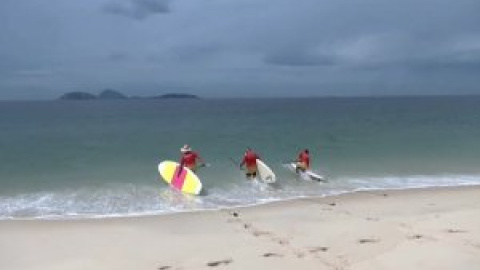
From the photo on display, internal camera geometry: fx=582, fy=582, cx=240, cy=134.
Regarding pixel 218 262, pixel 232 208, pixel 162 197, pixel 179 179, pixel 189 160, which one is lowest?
pixel 218 262

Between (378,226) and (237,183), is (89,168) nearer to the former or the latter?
(237,183)

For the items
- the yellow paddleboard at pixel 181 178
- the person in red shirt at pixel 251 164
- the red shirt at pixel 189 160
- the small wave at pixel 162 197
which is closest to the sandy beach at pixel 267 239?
the small wave at pixel 162 197

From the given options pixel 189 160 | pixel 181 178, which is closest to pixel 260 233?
pixel 181 178

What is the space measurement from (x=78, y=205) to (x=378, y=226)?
29.3 ft

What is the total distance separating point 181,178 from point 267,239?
7668 mm

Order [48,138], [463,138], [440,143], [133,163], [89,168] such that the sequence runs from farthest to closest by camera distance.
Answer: [48,138], [463,138], [440,143], [133,163], [89,168]

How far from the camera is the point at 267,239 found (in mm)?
12438

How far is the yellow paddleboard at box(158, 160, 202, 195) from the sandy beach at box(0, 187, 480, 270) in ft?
9.65

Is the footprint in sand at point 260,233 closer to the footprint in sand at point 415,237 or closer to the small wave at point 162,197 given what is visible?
the footprint in sand at point 415,237

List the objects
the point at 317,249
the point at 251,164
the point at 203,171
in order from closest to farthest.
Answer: the point at 317,249 < the point at 251,164 < the point at 203,171

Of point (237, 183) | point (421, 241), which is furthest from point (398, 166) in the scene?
point (421, 241)

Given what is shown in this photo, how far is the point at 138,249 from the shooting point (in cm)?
1191

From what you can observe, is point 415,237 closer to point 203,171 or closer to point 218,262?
point 218,262

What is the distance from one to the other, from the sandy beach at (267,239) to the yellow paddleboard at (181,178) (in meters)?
2.94
